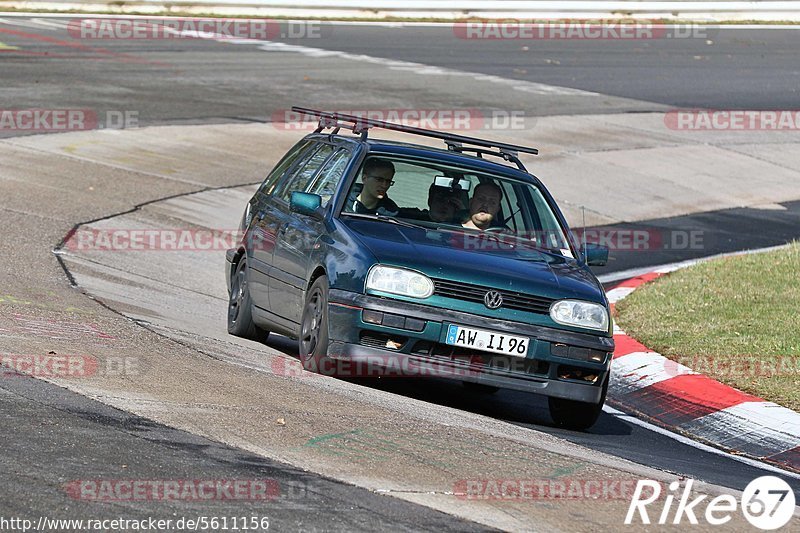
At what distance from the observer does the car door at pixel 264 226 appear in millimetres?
9719

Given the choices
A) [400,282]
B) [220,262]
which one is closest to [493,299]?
[400,282]

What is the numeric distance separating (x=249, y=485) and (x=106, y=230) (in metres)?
7.94

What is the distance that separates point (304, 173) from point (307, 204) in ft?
3.43

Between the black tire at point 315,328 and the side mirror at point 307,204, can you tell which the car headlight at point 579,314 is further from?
the side mirror at point 307,204

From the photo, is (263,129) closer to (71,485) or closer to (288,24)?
(288,24)

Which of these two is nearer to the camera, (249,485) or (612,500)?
(249,485)

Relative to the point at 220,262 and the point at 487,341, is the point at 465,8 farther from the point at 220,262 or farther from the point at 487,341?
the point at 487,341

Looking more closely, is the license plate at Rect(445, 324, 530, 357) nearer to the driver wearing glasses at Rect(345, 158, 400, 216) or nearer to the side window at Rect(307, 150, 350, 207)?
the driver wearing glasses at Rect(345, 158, 400, 216)

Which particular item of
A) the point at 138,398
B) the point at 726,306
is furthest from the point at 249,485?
the point at 726,306

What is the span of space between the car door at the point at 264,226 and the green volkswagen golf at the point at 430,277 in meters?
0.02

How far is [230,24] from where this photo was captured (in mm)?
30438

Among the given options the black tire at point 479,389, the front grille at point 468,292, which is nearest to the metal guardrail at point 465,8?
the black tire at point 479,389

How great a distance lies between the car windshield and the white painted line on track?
110 centimetres

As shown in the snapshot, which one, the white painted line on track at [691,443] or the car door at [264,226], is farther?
the car door at [264,226]
